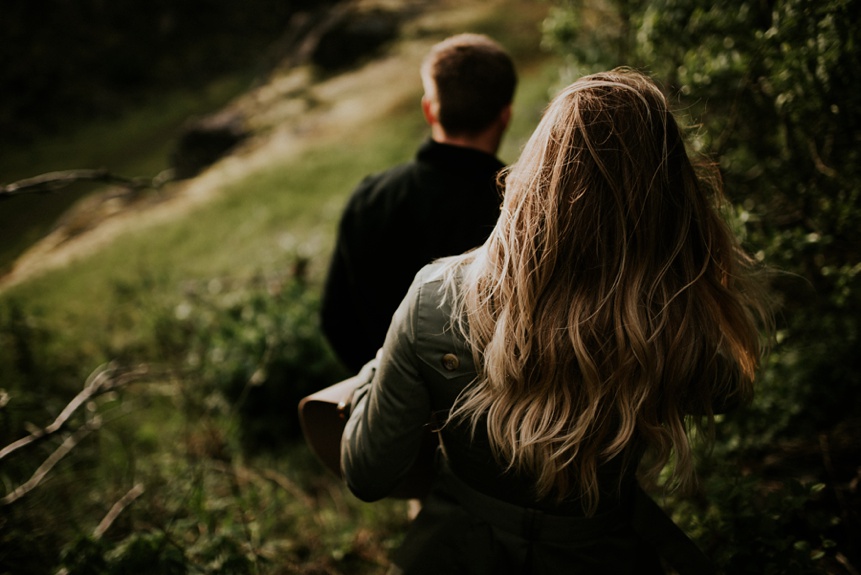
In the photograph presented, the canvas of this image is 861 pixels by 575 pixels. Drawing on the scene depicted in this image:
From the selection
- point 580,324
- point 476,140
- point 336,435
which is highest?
point 476,140

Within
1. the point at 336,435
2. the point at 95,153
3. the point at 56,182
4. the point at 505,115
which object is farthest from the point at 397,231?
the point at 95,153

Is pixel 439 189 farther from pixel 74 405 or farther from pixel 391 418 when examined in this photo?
pixel 74 405

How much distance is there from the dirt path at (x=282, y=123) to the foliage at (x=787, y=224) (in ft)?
24.7

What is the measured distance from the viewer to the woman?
1.17 m

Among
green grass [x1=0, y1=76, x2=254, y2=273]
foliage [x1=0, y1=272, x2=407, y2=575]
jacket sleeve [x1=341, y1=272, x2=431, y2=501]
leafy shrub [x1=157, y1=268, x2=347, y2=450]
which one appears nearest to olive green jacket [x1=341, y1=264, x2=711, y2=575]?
jacket sleeve [x1=341, y1=272, x2=431, y2=501]

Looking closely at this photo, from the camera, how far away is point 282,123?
1166 centimetres

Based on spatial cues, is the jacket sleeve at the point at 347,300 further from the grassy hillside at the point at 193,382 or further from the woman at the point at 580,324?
the woman at the point at 580,324

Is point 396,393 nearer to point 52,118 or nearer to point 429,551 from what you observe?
point 429,551

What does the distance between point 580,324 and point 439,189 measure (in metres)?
1.25

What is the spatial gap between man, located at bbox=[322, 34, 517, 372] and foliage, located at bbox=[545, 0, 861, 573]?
0.76m

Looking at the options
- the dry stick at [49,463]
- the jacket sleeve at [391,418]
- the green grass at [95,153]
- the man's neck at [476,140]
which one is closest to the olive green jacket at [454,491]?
the jacket sleeve at [391,418]

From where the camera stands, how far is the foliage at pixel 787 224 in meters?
1.74

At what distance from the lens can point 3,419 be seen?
2.36 metres

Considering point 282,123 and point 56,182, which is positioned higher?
point 56,182
